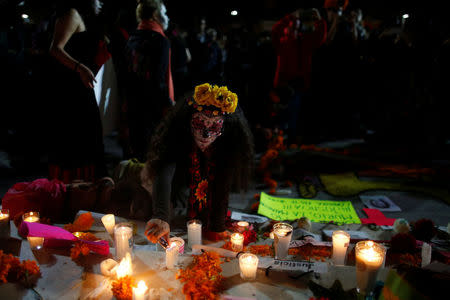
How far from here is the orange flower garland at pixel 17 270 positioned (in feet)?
5.21

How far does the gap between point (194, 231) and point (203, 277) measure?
442 mm

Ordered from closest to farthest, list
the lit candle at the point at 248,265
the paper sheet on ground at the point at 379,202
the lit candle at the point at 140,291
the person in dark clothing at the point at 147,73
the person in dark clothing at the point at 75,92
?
1. the lit candle at the point at 140,291
2. the lit candle at the point at 248,265
3. the person in dark clothing at the point at 75,92
4. the person in dark clothing at the point at 147,73
5. the paper sheet on ground at the point at 379,202

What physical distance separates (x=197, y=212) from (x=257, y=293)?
0.97 metres

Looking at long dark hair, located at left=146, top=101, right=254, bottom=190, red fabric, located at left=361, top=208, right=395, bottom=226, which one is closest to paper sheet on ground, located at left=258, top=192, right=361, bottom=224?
red fabric, located at left=361, top=208, right=395, bottom=226

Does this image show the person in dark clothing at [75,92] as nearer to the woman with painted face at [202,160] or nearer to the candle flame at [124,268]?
the woman with painted face at [202,160]

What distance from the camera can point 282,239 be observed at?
1.88m

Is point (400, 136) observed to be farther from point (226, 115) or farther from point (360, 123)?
point (226, 115)

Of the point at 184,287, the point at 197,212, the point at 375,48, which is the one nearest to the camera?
the point at 184,287

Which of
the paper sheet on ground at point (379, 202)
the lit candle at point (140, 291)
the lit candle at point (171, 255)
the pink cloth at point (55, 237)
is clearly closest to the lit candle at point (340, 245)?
the lit candle at point (171, 255)

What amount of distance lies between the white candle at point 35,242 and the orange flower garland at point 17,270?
0.80 ft

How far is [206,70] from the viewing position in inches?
209

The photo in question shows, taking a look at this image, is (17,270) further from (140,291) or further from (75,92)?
(75,92)

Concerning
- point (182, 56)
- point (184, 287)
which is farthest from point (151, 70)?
point (184, 287)

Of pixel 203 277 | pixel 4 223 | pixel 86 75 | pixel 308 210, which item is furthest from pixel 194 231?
pixel 86 75
